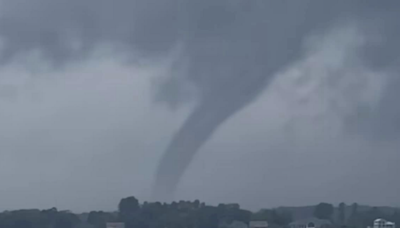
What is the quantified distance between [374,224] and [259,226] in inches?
601

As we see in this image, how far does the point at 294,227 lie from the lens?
12612cm

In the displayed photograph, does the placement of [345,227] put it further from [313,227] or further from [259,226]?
[259,226]

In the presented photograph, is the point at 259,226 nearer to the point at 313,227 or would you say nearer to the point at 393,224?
the point at 313,227

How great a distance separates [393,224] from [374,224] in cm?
310

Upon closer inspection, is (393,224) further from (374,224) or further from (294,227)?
(294,227)

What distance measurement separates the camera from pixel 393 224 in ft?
400

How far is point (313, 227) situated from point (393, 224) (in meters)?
11.2

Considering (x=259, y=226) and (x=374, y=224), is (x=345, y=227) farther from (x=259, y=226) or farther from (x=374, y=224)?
(x=259, y=226)

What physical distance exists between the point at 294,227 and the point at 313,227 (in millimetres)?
2986

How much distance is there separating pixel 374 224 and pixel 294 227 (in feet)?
34.8

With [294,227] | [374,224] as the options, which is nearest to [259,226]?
[294,227]

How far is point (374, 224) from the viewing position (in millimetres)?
124375

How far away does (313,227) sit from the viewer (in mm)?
127375

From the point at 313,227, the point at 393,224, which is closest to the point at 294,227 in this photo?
the point at 313,227
